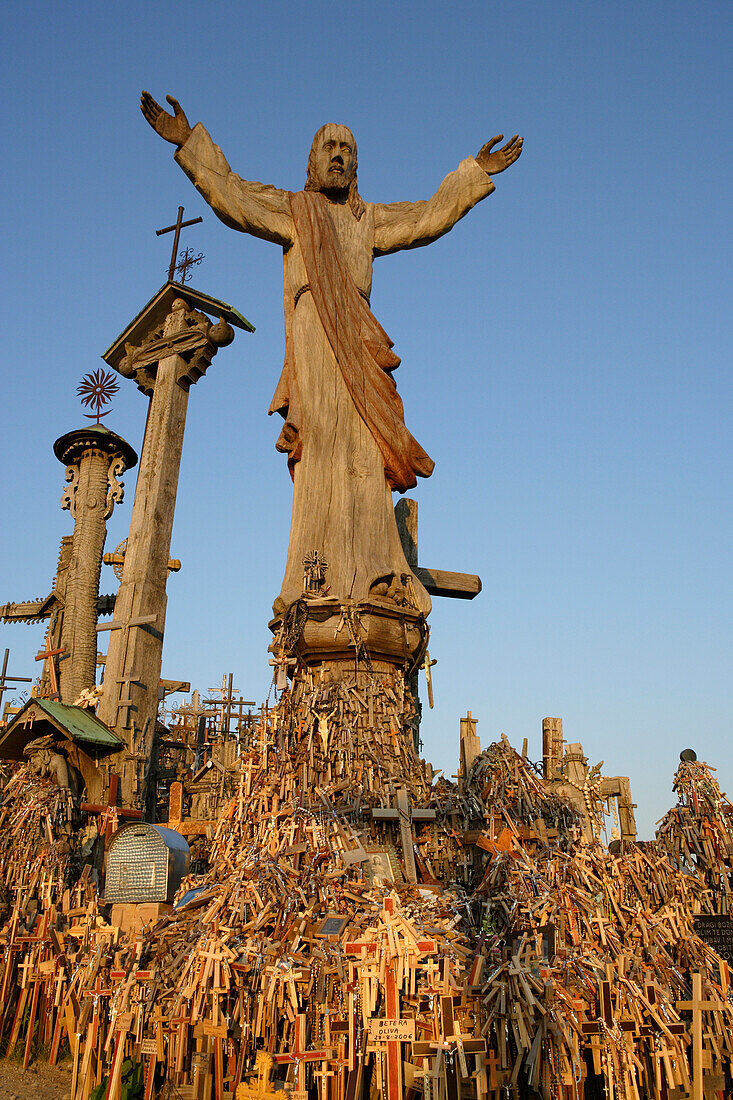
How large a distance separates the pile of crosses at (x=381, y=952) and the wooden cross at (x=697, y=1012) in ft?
0.04

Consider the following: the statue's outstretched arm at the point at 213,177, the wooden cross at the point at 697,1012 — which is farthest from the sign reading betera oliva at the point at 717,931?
the statue's outstretched arm at the point at 213,177

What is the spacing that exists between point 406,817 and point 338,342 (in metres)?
3.94

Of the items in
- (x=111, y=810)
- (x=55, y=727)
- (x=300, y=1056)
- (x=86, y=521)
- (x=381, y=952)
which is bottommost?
(x=300, y=1056)

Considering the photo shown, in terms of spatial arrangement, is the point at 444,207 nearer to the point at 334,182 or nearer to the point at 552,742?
the point at 334,182

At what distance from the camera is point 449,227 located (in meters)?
8.20

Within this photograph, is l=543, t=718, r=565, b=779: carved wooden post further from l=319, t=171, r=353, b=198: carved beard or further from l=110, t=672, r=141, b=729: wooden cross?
l=319, t=171, r=353, b=198: carved beard

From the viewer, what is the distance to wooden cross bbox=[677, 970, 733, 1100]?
486 centimetres

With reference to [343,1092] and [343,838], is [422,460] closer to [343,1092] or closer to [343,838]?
[343,838]

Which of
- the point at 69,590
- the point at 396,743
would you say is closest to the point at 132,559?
the point at 69,590

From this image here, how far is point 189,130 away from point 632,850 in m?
6.90

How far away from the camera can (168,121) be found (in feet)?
24.8

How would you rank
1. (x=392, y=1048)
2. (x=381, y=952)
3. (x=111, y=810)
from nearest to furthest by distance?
1. (x=392, y=1048)
2. (x=381, y=952)
3. (x=111, y=810)

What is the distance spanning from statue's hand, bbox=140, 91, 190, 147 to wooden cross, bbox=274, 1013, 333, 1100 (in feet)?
22.1

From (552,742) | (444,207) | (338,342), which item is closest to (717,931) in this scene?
(552,742)
